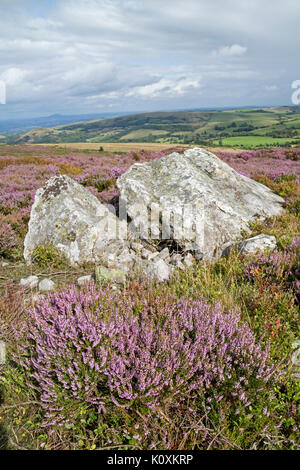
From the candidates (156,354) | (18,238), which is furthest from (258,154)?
(156,354)

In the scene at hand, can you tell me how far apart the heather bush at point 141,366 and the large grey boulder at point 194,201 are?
308 centimetres

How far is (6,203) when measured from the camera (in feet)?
29.0

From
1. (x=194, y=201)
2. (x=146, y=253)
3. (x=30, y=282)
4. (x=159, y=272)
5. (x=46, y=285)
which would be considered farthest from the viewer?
(x=194, y=201)

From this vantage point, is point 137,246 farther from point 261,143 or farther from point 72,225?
point 261,143

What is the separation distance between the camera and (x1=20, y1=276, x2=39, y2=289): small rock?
479 cm

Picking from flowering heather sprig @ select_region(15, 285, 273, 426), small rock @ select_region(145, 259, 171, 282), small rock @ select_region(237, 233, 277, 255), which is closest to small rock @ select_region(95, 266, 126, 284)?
small rock @ select_region(145, 259, 171, 282)

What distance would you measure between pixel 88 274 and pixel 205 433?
11.7ft

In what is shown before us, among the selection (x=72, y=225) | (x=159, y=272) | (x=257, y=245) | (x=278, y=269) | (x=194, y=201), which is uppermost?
(x=194, y=201)

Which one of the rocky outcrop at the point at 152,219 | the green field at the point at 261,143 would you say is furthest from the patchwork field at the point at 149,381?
the green field at the point at 261,143

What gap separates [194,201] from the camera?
6367 millimetres

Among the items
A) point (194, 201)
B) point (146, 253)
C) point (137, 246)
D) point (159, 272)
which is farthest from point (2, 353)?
point (194, 201)

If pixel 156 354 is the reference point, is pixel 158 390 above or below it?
below

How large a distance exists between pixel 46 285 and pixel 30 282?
0.40m
